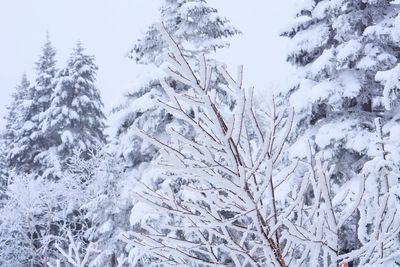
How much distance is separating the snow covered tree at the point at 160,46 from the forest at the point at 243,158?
0.04 m

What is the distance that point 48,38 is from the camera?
2939 cm

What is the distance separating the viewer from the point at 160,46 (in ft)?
45.1

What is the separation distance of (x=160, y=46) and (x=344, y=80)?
6153mm

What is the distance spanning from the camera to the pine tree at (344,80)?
9.20m

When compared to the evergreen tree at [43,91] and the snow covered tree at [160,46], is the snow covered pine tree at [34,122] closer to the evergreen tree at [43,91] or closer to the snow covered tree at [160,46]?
the evergreen tree at [43,91]

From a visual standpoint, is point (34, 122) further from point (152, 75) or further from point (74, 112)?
point (152, 75)

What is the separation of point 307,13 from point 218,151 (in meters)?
9.34

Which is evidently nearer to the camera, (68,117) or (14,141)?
(68,117)

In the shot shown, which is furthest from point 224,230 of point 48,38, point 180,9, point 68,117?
point 48,38

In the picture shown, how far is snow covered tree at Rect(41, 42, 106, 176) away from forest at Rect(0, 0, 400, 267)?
0.58 m

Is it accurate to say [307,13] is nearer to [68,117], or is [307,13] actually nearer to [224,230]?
[224,230]

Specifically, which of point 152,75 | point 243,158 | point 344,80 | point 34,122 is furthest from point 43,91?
point 243,158

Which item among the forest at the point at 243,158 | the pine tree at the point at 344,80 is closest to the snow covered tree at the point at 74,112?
the forest at the point at 243,158

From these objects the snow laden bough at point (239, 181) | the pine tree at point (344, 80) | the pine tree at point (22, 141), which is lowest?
the snow laden bough at point (239, 181)
